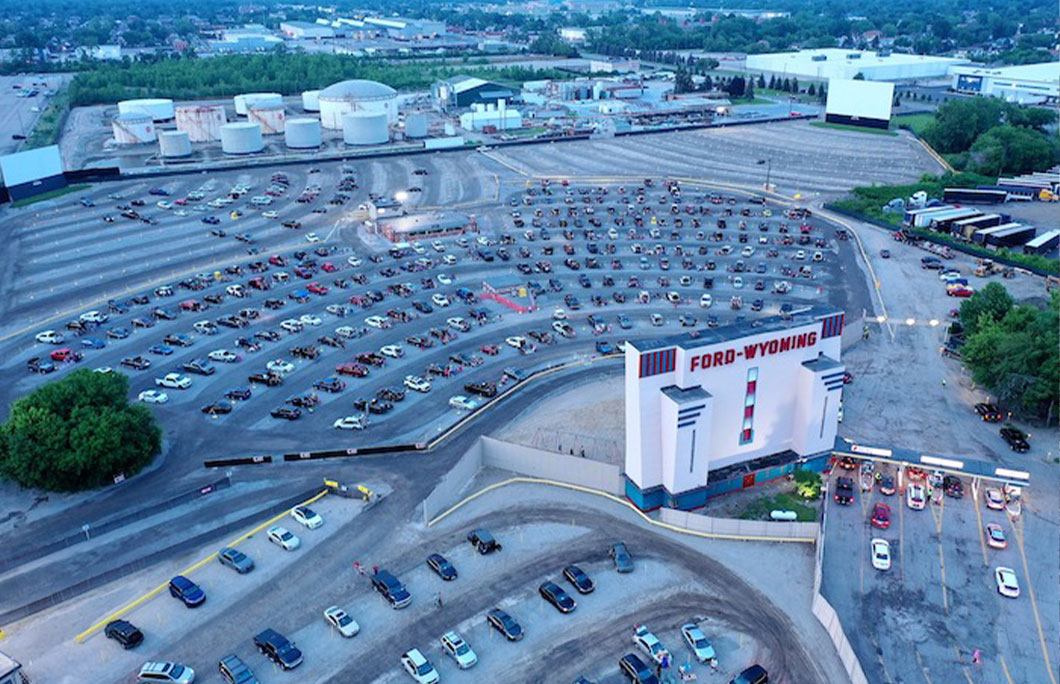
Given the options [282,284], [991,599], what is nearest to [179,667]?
[991,599]

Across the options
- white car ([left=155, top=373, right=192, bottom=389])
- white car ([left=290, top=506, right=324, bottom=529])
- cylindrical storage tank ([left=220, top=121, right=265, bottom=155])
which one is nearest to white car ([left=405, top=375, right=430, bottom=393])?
white car ([left=290, top=506, right=324, bottom=529])

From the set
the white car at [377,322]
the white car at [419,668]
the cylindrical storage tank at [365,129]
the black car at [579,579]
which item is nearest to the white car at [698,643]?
the black car at [579,579]

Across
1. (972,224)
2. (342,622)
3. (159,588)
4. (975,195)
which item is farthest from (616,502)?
(975,195)

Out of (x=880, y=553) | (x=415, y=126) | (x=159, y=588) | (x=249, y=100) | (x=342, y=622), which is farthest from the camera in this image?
(x=249, y=100)

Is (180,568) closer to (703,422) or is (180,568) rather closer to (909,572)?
(703,422)

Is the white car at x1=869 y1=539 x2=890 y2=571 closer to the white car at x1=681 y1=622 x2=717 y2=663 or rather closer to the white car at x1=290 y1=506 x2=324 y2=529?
the white car at x1=681 y1=622 x2=717 y2=663

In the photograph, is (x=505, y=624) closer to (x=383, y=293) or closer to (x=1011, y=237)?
(x=383, y=293)
